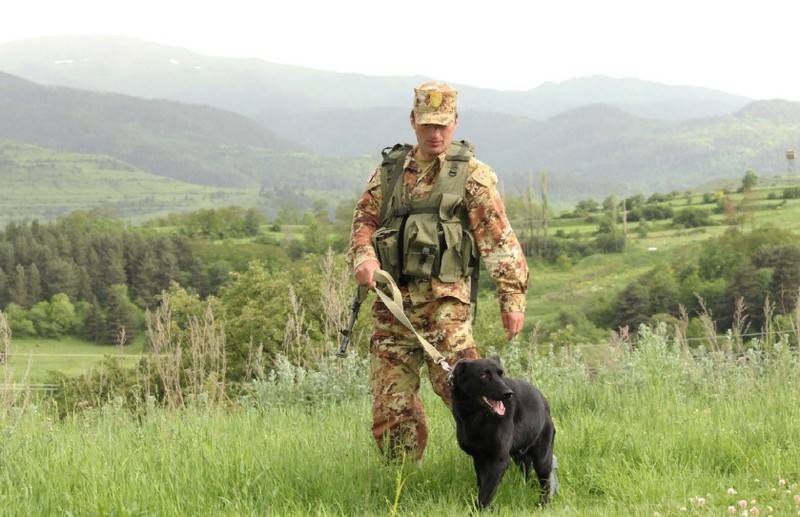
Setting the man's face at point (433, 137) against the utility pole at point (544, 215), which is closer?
the man's face at point (433, 137)

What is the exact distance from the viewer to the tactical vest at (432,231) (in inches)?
202

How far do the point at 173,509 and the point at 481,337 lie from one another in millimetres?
46373

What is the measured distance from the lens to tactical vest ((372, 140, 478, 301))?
5.12 metres

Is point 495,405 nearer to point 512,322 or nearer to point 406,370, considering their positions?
point 512,322

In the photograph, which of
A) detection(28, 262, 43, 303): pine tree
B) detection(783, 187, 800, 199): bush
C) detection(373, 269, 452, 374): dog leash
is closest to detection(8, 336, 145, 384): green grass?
detection(28, 262, 43, 303): pine tree

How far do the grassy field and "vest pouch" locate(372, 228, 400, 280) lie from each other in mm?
1072

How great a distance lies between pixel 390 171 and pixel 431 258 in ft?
2.05

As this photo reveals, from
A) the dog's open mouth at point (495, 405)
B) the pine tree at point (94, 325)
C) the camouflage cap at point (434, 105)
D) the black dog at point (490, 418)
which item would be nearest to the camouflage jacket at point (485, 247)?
the camouflage cap at point (434, 105)

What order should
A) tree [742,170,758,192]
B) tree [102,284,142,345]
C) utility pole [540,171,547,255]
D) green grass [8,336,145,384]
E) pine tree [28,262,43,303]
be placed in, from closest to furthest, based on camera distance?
green grass [8,336,145,384] → tree [102,284,142,345] → pine tree [28,262,43,303] → utility pole [540,171,547,255] → tree [742,170,758,192]

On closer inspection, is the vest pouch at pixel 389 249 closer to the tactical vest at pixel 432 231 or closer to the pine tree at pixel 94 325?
the tactical vest at pixel 432 231

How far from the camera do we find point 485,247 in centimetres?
523

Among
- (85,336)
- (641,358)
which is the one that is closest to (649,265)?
(85,336)

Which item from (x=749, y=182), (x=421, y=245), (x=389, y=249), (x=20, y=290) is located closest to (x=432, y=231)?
(x=421, y=245)

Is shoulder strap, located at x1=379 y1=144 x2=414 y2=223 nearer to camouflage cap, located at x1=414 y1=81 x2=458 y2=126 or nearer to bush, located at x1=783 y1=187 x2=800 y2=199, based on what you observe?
camouflage cap, located at x1=414 y1=81 x2=458 y2=126
